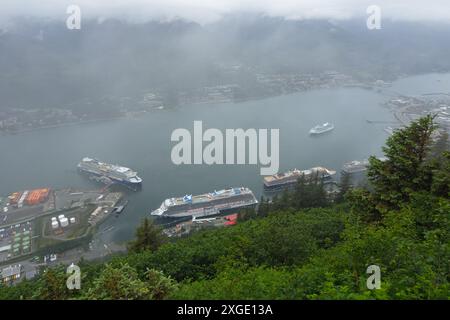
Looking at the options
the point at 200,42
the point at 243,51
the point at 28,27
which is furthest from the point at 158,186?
the point at 200,42

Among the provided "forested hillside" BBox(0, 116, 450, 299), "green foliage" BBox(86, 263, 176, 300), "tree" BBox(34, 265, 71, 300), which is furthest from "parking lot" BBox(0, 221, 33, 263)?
"green foliage" BBox(86, 263, 176, 300)

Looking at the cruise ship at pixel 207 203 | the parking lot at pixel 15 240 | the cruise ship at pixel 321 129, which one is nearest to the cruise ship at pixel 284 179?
the cruise ship at pixel 207 203

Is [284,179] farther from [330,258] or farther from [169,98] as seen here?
[169,98]

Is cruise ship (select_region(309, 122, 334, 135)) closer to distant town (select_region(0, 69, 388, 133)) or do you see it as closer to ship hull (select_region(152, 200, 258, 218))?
ship hull (select_region(152, 200, 258, 218))

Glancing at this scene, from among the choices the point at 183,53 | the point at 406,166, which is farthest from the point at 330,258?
the point at 183,53
